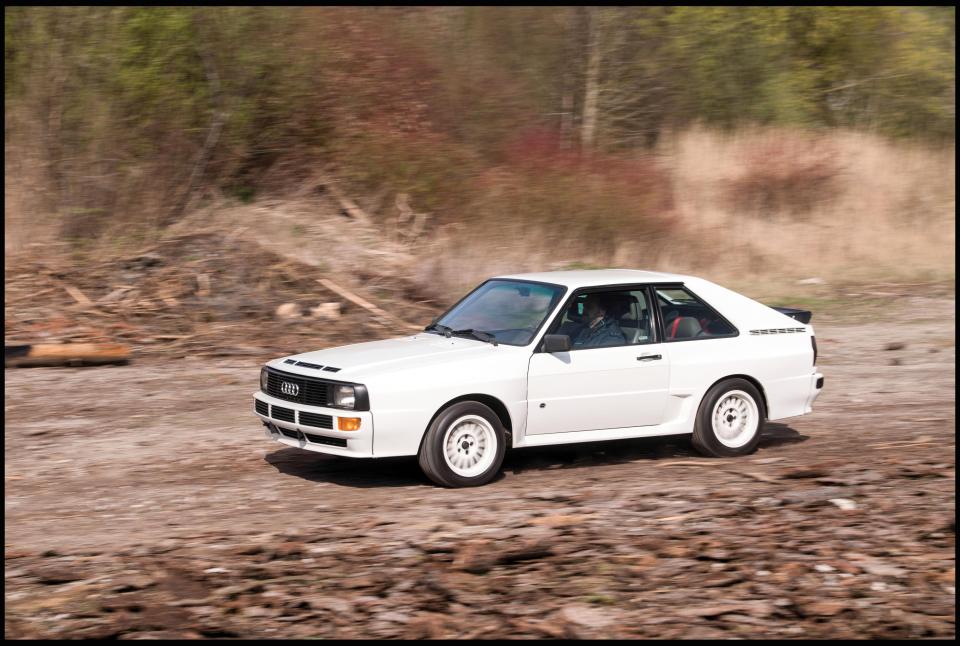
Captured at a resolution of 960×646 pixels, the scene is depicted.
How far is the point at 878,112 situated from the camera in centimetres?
3119

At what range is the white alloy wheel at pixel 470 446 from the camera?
8.58 metres

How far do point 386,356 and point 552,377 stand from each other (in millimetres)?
1275

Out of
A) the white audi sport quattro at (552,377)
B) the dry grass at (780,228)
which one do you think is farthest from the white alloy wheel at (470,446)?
the dry grass at (780,228)

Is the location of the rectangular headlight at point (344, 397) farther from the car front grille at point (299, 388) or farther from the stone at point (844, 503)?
the stone at point (844, 503)

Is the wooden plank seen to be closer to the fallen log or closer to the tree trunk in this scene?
the fallen log

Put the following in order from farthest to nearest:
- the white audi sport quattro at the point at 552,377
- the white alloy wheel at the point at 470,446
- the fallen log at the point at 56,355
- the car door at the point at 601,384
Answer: the fallen log at the point at 56,355 → the car door at the point at 601,384 → the white alloy wheel at the point at 470,446 → the white audi sport quattro at the point at 552,377

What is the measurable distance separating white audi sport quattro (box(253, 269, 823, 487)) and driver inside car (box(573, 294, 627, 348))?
0.04 feet

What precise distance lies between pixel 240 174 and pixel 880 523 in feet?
56.9

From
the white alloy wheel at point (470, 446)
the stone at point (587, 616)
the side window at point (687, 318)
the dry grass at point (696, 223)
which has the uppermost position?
the dry grass at point (696, 223)

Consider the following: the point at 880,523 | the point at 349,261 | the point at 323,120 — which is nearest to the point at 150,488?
the point at 880,523

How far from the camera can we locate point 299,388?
8664 millimetres

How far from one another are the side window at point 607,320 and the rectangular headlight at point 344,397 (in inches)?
69.2

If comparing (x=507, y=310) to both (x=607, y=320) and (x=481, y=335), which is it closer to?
(x=481, y=335)

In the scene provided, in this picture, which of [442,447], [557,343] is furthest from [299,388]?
[557,343]
